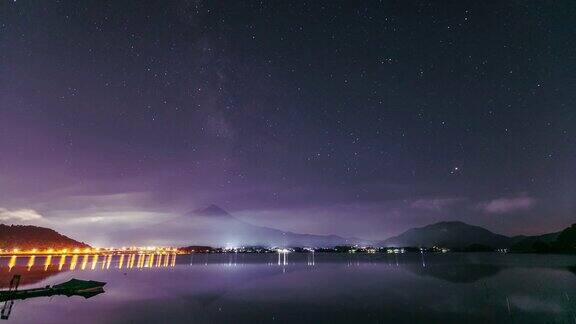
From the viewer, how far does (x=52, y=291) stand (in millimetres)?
47312

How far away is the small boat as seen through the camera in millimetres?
42450

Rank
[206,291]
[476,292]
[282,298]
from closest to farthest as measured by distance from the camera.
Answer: [282,298], [476,292], [206,291]

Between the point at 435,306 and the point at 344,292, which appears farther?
the point at 344,292

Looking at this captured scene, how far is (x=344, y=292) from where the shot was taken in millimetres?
52938

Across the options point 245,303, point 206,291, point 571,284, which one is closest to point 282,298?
point 245,303

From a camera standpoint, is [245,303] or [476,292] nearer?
[245,303]

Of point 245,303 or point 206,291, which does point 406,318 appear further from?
point 206,291

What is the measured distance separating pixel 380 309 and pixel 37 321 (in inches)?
1264

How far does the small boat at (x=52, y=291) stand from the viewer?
42.5 meters

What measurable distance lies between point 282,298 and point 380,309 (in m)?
13.4

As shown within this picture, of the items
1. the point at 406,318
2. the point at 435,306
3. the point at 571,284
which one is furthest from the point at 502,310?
the point at 571,284

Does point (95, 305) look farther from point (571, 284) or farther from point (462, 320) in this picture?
point (571, 284)

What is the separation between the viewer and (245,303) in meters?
43.7

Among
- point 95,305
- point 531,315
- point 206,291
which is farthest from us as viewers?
point 206,291
